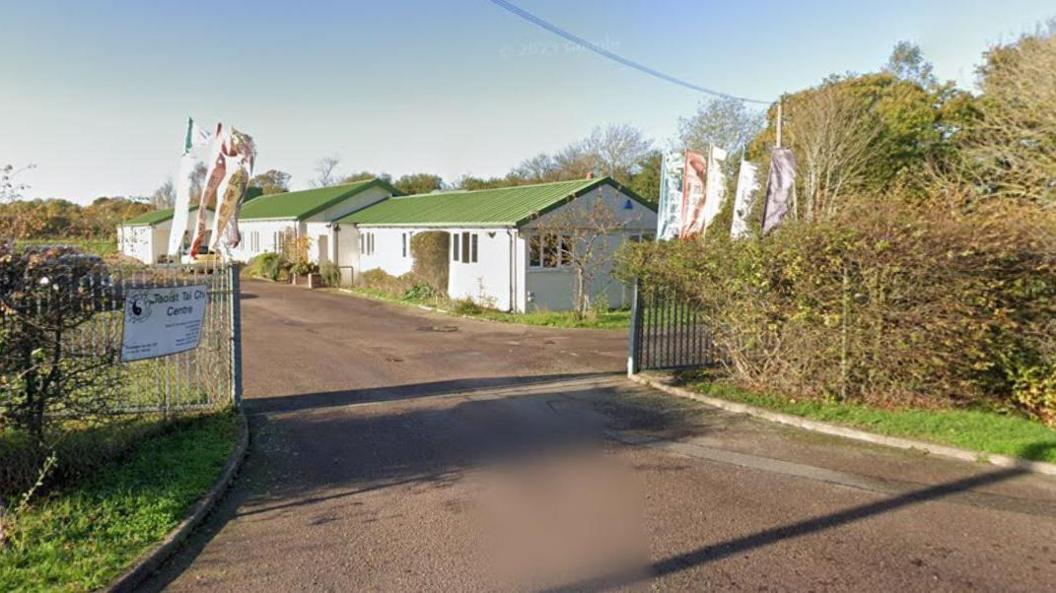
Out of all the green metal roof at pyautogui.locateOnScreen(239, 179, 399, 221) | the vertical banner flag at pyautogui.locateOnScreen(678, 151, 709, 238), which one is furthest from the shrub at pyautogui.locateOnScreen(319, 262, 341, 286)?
the vertical banner flag at pyautogui.locateOnScreen(678, 151, 709, 238)

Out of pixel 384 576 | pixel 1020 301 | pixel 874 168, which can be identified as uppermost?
pixel 874 168

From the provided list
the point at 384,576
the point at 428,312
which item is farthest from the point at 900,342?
the point at 428,312

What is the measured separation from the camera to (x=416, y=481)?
578 centimetres

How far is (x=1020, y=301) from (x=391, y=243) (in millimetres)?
21283

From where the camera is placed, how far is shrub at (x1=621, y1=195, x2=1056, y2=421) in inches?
280

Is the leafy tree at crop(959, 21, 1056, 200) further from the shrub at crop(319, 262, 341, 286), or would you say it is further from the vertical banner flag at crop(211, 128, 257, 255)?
the shrub at crop(319, 262, 341, 286)

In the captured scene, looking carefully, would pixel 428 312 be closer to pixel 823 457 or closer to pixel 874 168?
pixel 823 457

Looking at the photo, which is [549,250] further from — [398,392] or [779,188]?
[398,392]

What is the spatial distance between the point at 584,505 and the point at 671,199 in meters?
6.90

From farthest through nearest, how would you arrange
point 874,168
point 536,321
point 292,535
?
point 874,168, point 536,321, point 292,535

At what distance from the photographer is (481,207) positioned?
886 inches

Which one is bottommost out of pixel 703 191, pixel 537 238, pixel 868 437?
pixel 868 437

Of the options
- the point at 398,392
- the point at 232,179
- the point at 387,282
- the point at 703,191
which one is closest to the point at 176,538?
the point at 398,392

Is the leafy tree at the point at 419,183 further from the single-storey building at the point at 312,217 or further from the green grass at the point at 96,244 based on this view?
the green grass at the point at 96,244
